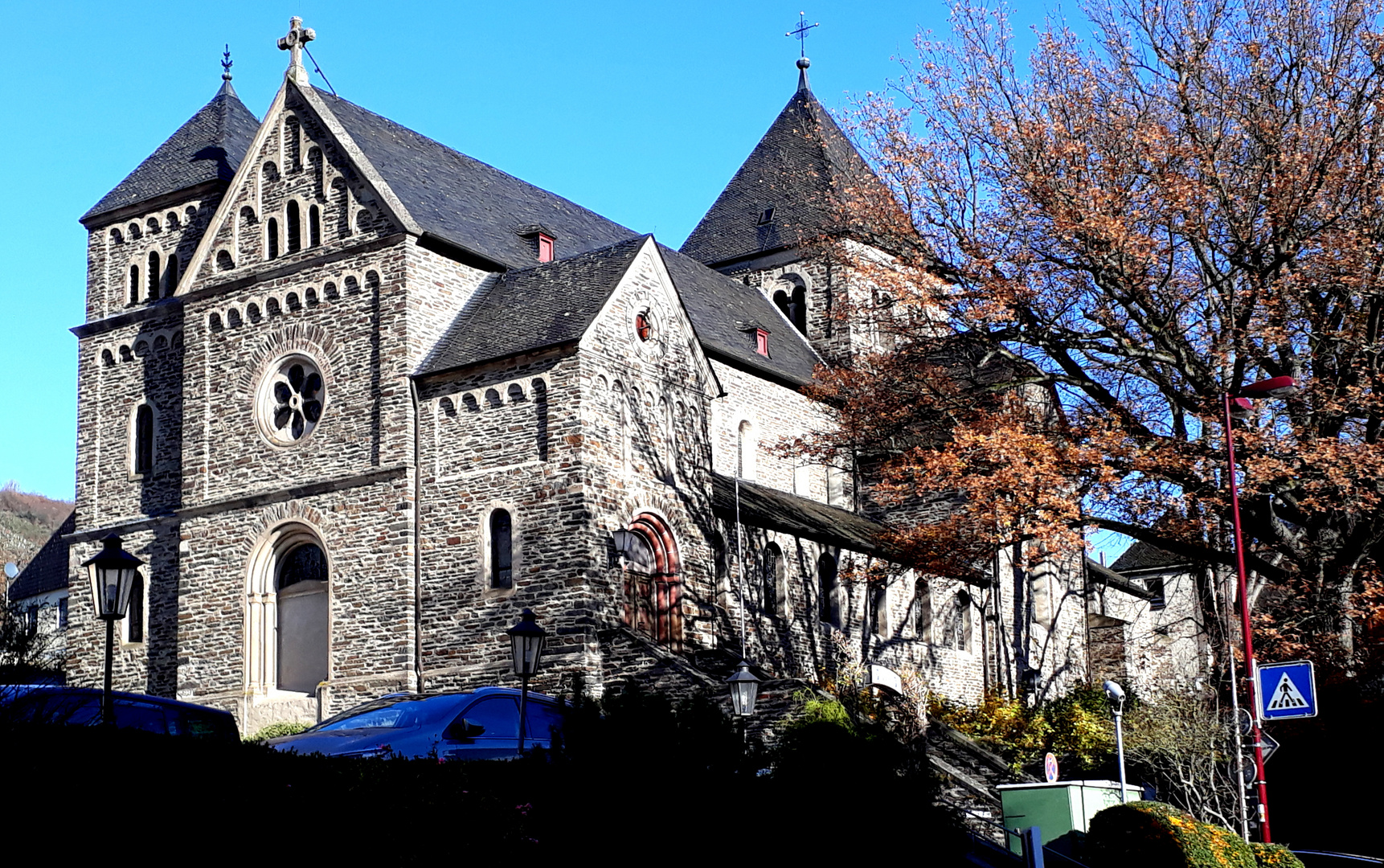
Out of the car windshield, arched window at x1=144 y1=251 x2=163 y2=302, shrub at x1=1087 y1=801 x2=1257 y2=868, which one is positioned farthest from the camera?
arched window at x1=144 y1=251 x2=163 y2=302

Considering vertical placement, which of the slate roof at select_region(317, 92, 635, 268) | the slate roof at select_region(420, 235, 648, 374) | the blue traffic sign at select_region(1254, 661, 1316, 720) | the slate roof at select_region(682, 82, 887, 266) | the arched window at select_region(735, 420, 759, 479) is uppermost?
the slate roof at select_region(682, 82, 887, 266)

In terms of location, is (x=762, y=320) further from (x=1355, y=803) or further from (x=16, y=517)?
(x=16, y=517)

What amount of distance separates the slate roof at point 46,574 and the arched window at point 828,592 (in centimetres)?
2408

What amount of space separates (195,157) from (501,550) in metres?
12.9

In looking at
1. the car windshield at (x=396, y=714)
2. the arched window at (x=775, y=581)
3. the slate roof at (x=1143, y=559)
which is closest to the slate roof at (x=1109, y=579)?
the slate roof at (x=1143, y=559)

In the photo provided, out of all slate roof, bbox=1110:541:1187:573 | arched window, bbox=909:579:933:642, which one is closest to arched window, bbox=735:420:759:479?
arched window, bbox=909:579:933:642

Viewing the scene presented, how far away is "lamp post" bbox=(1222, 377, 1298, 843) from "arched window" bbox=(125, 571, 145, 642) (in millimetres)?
20346

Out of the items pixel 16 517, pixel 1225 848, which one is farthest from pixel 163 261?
pixel 16 517

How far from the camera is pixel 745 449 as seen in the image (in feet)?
108

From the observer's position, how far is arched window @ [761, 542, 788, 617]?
29234 millimetres

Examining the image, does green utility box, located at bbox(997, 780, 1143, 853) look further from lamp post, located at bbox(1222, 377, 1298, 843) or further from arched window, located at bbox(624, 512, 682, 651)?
arched window, located at bbox(624, 512, 682, 651)

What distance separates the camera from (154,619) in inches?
1164

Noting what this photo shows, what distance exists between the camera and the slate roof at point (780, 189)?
40938 mm

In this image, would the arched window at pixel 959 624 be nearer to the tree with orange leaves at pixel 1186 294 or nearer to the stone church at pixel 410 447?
the stone church at pixel 410 447
